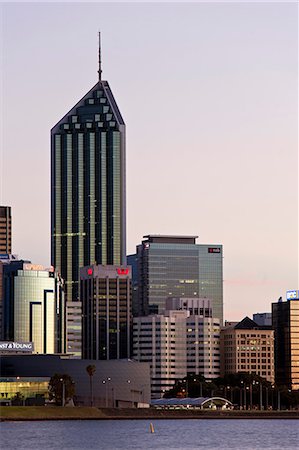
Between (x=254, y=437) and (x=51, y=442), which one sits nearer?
(x=51, y=442)

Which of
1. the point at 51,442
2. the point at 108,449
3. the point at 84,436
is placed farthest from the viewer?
the point at 84,436

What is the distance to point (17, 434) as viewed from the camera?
627 ft

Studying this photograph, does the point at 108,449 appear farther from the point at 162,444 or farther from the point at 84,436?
the point at 84,436

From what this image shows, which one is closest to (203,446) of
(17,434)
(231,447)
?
(231,447)

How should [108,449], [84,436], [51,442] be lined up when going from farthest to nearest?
[84,436], [51,442], [108,449]

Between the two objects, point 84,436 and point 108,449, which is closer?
point 108,449

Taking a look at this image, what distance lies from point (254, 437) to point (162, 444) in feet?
79.3

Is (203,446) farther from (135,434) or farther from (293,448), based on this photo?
(135,434)

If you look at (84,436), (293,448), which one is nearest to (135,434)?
(84,436)

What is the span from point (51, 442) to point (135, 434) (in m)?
25.1

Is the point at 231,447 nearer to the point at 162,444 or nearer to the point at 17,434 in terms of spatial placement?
the point at 162,444

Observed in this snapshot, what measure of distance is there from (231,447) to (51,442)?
74.9 feet

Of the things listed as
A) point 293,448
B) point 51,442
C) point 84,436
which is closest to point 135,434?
point 84,436

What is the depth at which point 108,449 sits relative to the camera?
16125cm
